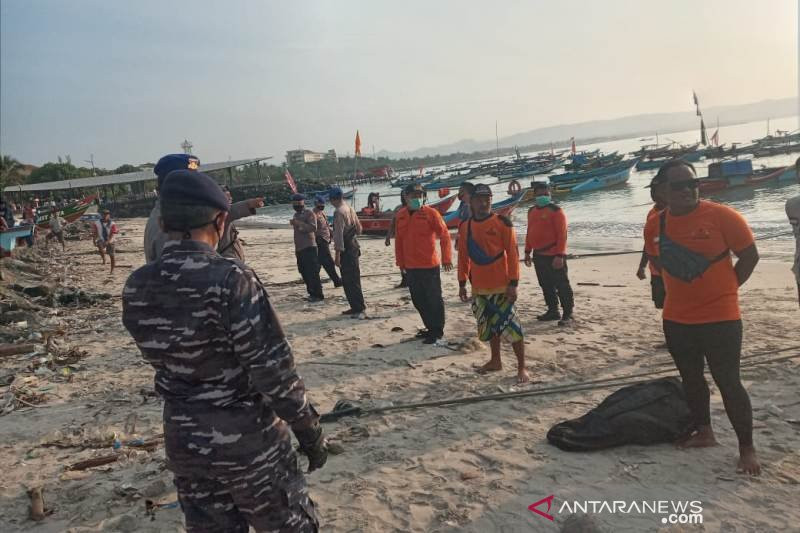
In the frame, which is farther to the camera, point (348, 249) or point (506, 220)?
point (348, 249)

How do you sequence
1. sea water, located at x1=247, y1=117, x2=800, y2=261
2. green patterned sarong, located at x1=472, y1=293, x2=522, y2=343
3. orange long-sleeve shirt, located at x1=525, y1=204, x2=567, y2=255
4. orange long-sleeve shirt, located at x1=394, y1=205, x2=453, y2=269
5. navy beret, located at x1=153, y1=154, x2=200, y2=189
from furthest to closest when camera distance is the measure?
1. sea water, located at x1=247, y1=117, x2=800, y2=261
2. orange long-sleeve shirt, located at x1=525, y1=204, x2=567, y2=255
3. orange long-sleeve shirt, located at x1=394, y1=205, x2=453, y2=269
4. green patterned sarong, located at x1=472, y1=293, x2=522, y2=343
5. navy beret, located at x1=153, y1=154, x2=200, y2=189

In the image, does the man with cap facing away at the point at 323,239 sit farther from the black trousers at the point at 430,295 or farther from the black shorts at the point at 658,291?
the black shorts at the point at 658,291

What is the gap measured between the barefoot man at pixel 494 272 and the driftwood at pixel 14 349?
5630mm

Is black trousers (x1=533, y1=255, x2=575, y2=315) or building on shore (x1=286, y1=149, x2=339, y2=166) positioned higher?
building on shore (x1=286, y1=149, x2=339, y2=166)

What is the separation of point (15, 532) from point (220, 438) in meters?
2.33

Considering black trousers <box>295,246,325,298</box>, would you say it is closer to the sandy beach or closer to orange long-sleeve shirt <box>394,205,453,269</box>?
the sandy beach

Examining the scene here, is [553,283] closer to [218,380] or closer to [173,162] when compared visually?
[173,162]

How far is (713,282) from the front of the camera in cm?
310

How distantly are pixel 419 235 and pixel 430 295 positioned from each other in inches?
28.9

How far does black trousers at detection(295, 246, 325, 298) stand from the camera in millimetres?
8789

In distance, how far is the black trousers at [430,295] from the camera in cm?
616

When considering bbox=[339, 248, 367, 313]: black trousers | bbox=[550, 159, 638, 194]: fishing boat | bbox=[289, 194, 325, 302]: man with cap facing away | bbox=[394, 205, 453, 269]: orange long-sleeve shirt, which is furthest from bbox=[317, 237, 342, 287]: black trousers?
bbox=[550, 159, 638, 194]: fishing boat

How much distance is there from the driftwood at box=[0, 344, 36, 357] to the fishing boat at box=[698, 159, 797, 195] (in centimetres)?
2810

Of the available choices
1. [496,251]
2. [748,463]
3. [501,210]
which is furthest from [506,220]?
[501,210]
